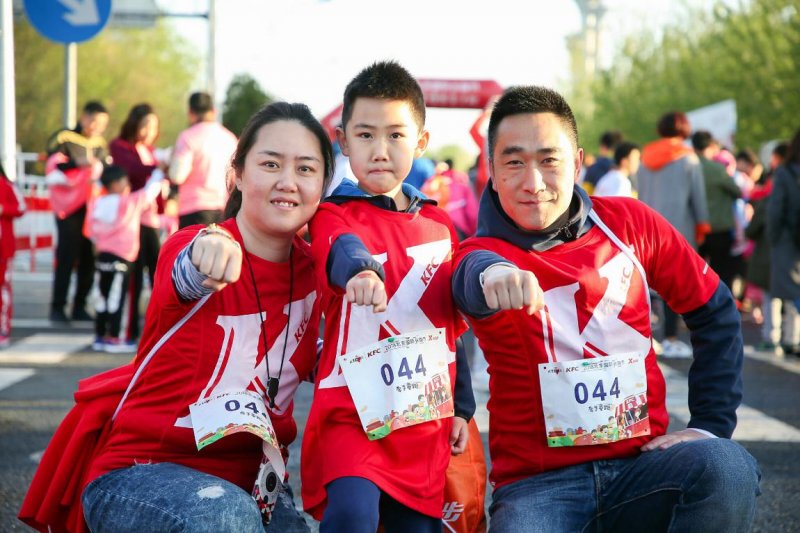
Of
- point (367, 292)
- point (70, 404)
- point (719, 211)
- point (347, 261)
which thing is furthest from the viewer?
point (719, 211)

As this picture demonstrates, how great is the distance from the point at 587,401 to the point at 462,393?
0.38 m

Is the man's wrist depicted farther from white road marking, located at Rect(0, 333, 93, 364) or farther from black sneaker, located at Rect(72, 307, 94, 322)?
black sneaker, located at Rect(72, 307, 94, 322)

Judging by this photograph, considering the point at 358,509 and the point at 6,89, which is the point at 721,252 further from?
the point at 358,509

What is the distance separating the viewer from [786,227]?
366 inches

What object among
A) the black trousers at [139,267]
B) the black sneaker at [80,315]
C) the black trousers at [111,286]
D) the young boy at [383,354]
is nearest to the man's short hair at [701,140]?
the black trousers at [139,267]

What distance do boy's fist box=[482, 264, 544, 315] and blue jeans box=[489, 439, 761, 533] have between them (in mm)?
699

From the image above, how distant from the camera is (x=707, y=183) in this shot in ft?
36.7

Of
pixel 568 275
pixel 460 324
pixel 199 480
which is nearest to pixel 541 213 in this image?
pixel 568 275

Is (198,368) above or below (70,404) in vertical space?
above

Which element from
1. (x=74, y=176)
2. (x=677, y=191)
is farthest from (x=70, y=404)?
(x=677, y=191)

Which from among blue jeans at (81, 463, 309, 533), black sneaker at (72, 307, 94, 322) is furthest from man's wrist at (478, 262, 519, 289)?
black sneaker at (72, 307, 94, 322)

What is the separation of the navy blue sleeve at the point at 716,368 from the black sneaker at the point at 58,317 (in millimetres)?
8920

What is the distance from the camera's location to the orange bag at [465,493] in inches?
129

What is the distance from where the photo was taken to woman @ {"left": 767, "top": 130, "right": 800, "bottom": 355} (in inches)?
357
